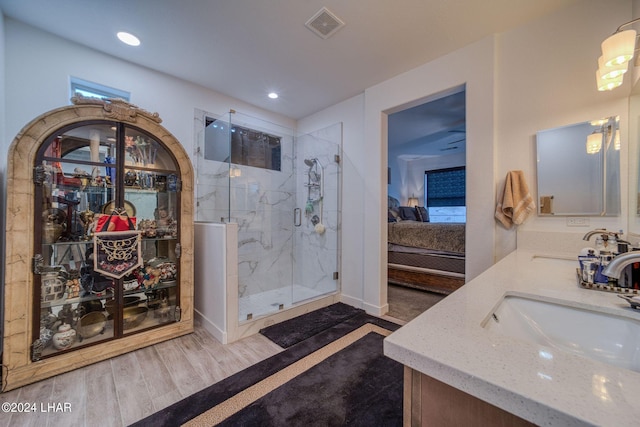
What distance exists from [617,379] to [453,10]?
2245mm

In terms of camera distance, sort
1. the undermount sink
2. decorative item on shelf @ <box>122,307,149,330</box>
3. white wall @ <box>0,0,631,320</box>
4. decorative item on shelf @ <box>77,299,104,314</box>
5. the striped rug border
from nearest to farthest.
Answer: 1. the undermount sink
2. the striped rug border
3. white wall @ <box>0,0,631,320</box>
4. decorative item on shelf @ <box>77,299,104,314</box>
5. decorative item on shelf @ <box>122,307,149,330</box>

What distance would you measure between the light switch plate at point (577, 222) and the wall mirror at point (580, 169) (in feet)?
0.12

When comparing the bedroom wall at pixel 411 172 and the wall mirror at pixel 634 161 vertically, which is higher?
the bedroom wall at pixel 411 172

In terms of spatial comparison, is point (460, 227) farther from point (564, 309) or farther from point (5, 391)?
point (5, 391)

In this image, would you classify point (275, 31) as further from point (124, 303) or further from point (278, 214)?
point (124, 303)

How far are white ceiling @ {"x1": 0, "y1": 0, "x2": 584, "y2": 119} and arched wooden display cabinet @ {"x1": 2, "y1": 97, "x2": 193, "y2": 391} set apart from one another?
2.08 ft

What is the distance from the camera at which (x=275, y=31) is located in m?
1.98

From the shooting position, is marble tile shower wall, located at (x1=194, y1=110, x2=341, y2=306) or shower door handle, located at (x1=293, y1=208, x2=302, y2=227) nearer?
marble tile shower wall, located at (x1=194, y1=110, x2=341, y2=306)

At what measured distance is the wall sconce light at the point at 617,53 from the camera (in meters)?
1.19

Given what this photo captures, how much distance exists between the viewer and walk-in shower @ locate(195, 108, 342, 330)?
294 centimetres

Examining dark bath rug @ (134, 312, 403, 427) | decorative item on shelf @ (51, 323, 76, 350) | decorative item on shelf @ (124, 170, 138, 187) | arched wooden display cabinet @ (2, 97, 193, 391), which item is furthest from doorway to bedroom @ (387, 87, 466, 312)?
decorative item on shelf @ (51, 323, 76, 350)

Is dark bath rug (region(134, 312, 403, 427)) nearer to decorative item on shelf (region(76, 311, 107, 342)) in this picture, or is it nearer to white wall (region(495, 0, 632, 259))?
decorative item on shelf (region(76, 311, 107, 342))

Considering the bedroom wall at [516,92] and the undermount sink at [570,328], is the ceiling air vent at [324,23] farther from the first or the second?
the undermount sink at [570,328]

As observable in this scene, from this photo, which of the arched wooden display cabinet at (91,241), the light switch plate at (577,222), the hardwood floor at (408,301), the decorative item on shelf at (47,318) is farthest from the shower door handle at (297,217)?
the light switch plate at (577,222)
